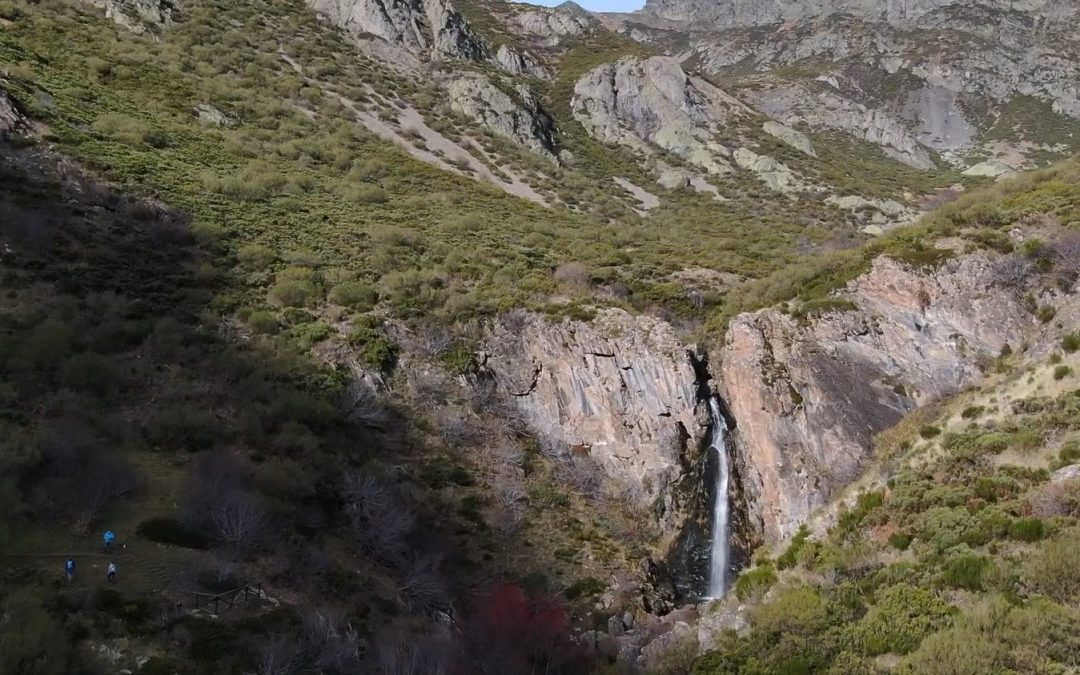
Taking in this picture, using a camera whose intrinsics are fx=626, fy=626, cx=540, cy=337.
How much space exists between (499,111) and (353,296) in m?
51.2

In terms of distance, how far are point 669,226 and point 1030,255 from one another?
118 ft

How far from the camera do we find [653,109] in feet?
286

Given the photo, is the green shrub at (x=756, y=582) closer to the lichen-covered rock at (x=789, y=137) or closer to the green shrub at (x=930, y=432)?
the green shrub at (x=930, y=432)

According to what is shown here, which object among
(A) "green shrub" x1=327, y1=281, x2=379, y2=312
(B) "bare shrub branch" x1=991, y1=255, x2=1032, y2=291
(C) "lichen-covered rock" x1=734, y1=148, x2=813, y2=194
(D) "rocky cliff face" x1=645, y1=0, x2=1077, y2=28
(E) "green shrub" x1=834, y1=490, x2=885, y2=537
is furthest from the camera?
(D) "rocky cliff face" x1=645, y1=0, x2=1077, y2=28

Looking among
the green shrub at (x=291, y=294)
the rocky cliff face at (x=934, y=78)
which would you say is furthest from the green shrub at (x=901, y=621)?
the rocky cliff face at (x=934, y=78)

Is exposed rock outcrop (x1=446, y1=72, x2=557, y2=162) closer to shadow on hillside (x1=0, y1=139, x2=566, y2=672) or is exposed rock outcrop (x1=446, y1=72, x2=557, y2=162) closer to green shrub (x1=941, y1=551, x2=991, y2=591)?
shadow on hillside (x1=0, y1=139, x2=566, y2=672)

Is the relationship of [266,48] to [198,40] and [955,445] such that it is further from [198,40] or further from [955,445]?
[955,445]

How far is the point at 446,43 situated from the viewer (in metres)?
81.7

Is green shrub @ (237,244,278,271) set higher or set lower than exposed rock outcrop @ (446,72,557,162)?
lower

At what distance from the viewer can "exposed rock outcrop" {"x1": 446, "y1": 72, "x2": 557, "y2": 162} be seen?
71250 millimetres

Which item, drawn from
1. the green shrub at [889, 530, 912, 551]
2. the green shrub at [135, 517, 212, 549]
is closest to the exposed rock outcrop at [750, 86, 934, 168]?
the green shrub at [889, 530, 912, 551]

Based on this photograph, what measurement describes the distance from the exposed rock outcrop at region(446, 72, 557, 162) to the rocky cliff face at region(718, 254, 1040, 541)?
50.4 meters

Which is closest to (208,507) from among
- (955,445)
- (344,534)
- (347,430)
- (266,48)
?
(344,534)

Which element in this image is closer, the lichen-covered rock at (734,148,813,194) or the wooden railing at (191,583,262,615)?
the wooden railing at (191,583,262,615)
